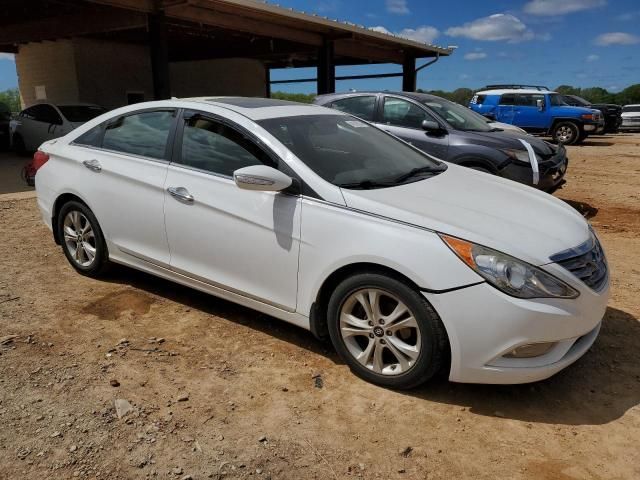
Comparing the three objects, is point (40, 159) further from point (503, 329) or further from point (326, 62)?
point (326, 62)

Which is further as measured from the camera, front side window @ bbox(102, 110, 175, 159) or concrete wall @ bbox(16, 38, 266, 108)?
concrete wall @ bbox(16, 38, 266, 108)

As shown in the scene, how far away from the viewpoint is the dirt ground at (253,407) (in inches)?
96.7

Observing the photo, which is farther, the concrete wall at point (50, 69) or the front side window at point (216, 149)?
the concrete wall at point (50, 69)

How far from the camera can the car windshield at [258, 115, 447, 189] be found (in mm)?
3352

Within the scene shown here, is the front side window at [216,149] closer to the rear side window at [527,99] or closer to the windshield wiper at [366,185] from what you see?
the windshield wiper at [366,185]

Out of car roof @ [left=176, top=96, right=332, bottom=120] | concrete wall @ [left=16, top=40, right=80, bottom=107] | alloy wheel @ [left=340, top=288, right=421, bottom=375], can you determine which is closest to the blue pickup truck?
concrete wall @ [left=16, top=40, right=80, bottom=107]

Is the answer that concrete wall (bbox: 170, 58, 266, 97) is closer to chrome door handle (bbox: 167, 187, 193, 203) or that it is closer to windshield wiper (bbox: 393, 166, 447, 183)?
chrome door handle (bbox: 167, 187, 193, 203)

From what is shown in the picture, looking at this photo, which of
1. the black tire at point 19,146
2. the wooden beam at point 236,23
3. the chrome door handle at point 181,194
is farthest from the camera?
the black tire at point 19,146

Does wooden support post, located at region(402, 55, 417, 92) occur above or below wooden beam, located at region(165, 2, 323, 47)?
below

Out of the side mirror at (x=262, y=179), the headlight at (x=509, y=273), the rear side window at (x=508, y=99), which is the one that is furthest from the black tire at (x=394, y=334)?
the rear side window at (x=508, y=99)

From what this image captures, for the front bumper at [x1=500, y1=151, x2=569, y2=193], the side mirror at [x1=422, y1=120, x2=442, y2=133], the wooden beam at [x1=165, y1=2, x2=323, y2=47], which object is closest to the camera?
the front bumper at [x1=500, y1=151, x2=569, y2=193]

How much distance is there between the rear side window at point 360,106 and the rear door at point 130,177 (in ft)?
14.1

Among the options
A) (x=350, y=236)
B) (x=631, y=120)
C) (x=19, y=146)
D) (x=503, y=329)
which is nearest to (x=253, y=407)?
(x=350, y=236)

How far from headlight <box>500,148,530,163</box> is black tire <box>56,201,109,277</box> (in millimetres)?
4868
